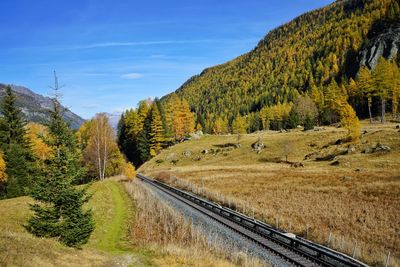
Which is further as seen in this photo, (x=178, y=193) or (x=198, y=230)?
(x=178, y=193)

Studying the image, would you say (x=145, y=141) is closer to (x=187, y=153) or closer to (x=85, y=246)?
(x=187, y=153)

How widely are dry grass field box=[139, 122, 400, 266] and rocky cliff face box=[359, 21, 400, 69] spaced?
111930 millimetres

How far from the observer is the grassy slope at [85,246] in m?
14.8

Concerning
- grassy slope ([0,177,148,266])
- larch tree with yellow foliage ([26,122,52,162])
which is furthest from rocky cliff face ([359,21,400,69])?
grassy slope ([0,177,148,266])

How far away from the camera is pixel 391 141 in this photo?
70.8m

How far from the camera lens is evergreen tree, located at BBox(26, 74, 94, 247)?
21234 millimetres

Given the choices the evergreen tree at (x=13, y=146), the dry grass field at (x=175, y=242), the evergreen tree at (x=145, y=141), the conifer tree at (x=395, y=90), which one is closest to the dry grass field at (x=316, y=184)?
the evergreen tree at (x=145, y=141)

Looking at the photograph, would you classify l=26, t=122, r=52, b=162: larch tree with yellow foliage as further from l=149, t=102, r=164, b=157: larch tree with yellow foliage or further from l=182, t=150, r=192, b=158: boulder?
l=182, t=150, r=192, b=158: boulder

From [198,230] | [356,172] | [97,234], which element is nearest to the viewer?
[198,230]

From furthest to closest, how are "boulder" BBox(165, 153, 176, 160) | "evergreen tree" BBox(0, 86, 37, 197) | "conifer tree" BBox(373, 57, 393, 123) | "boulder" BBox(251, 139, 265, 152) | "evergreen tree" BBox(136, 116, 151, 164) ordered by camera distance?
"conifer tree" BBox(373, 57, 393, 123)
"evergreen tree" BBox(136, 116, 151, 164)
"boulder" BBox(165, 153, 176, 160)
"boulder" BBox(251, 139, 265, 152)
"evergreen tree" BBox(0, 86, 37, 197)

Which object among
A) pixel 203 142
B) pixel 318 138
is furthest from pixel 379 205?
pixel 203 142

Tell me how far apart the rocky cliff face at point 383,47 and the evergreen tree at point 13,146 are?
563 ft

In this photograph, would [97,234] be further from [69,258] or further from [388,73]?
[388,73]

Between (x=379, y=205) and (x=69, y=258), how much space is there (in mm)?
27781
